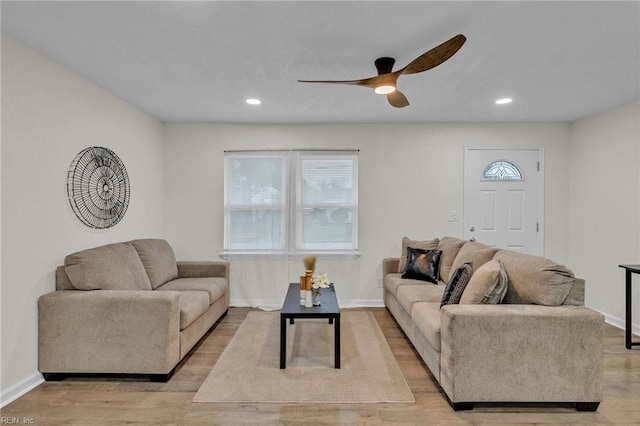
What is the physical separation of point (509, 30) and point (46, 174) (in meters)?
3.39

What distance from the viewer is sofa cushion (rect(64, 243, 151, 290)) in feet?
8.90

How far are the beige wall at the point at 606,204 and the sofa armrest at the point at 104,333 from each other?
15.0ft

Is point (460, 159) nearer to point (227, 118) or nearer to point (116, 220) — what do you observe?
point (227, 118)

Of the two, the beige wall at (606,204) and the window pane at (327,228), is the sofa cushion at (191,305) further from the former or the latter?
the beige wall at (606,204)

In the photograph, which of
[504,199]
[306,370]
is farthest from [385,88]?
[504,199]

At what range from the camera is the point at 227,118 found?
4.42 m

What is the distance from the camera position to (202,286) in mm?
3574

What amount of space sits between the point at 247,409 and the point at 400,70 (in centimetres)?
245

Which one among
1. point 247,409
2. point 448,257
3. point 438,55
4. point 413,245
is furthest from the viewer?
point 413,245

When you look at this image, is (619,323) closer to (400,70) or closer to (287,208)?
(400,70)

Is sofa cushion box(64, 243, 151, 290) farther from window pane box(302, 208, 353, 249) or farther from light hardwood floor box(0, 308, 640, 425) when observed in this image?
window pane box(302, 208, 353, 249)

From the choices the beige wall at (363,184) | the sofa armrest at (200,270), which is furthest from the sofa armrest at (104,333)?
the beige wall at (363,184)

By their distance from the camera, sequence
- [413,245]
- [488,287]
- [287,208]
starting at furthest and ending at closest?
[287,208] < [413,245] < [488,287]

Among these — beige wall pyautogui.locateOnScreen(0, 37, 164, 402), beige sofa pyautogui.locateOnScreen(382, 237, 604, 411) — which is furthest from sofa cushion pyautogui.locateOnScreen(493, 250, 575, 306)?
beige wall pyautogui.locateOnScreen(0, 37, 164, 402)
